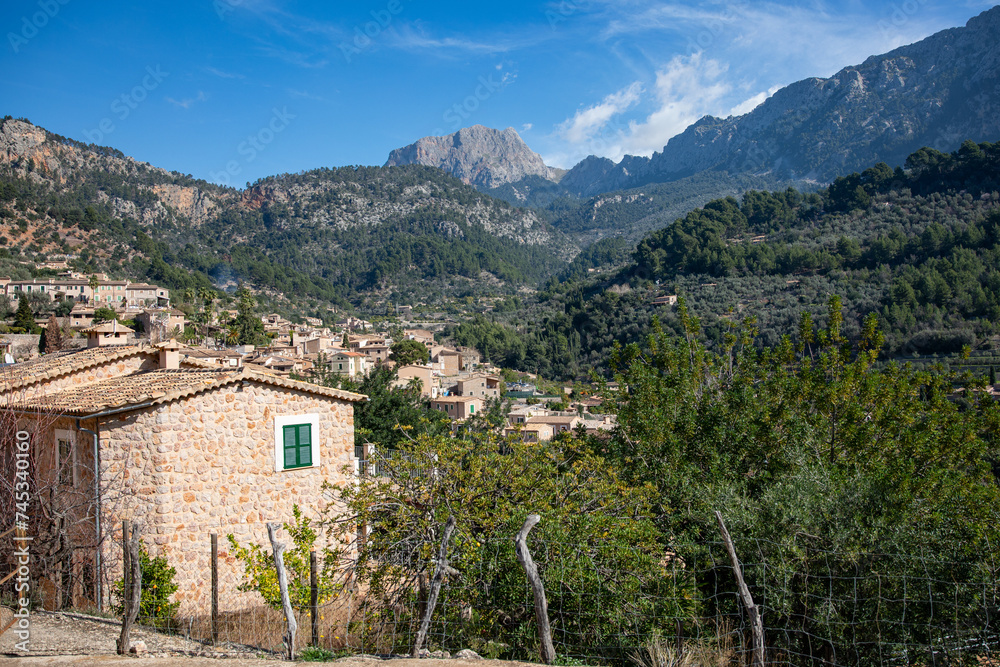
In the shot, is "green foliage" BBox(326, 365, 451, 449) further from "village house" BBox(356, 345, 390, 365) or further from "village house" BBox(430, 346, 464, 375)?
"village house" BBox(430, 346, 464, 375)

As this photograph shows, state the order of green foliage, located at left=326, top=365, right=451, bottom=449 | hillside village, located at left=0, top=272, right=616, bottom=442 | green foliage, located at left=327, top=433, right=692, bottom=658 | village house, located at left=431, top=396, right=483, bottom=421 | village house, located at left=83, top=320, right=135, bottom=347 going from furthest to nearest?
village house, located at left=431, top=396, right=483, bottom=421
hillside village, located at left=0, top=272, right=616, bottom=442
green foliage, located at left=326, top=365, right=451, bottom=449
village house, located at left=83, top=320, right=135, bottom=347
green foliage, located at left=327, top=433, right=692, bottom=658

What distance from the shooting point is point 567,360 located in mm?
61438

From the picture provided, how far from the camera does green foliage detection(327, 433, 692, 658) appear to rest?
4949mm

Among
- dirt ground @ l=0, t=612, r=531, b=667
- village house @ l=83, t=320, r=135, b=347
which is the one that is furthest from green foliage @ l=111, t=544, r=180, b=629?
village house @ l=83, t=320, r=135, b=347

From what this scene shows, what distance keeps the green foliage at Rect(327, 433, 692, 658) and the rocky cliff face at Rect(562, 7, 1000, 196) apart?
491 feet

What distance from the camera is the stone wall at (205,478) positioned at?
7887mm

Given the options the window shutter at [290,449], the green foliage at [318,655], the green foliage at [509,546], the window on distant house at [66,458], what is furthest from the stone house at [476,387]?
the green foliage at [318,655]

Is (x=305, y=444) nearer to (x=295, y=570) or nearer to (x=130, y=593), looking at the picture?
(x=295, y=570)

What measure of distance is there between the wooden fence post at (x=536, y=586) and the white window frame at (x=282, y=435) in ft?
19.1

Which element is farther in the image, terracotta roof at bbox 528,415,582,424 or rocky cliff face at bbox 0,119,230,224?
rocky cliff face at bbox 0,119,230,224

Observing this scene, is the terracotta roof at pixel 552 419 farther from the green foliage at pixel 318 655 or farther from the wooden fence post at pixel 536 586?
the wooden fence post at pixel 536 586

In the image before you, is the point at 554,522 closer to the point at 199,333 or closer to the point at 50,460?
the point at 50,460

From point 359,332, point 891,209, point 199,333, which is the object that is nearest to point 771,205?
point 891,209

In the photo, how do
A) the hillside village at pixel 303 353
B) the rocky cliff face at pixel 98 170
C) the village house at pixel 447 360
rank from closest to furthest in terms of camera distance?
the hillside village at pixel 303 353 < the village house at pixel 447 360 < the rocky cliff face at pixel 98 170
